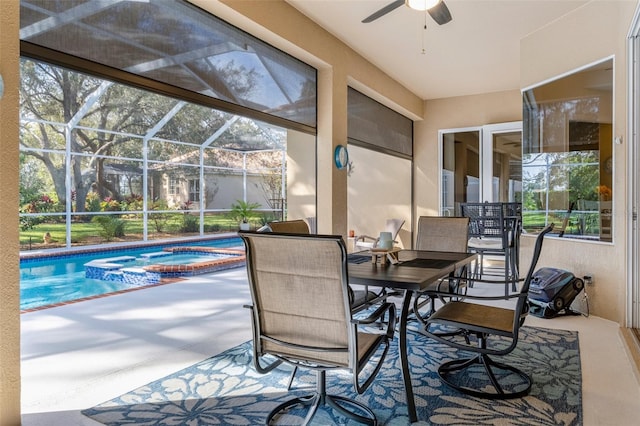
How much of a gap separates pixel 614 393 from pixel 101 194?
36.4ft

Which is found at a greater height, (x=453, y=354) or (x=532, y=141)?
(x=532, y=141)

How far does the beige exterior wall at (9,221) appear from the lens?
1973mm

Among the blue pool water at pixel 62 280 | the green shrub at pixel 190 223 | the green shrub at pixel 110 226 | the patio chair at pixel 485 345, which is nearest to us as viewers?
the patio chair at pixel 485 345

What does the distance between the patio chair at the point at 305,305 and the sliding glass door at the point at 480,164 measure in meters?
5.48

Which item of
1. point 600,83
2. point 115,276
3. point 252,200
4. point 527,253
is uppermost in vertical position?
point 600,83

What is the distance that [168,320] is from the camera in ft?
13.2

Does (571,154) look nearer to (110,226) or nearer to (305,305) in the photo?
(305,305)

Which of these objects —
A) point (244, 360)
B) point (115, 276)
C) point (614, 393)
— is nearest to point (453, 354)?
point (614, 393)

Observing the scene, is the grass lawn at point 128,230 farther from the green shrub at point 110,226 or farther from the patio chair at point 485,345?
the patio chair at point 485,345

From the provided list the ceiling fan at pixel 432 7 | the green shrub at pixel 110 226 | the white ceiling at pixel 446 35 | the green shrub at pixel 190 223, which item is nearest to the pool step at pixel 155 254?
the green shrub at pixel 110 226

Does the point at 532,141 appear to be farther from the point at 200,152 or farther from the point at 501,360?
the point at 200,152

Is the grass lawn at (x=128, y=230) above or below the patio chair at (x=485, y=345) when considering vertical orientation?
above

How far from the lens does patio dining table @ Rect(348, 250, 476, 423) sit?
2.17m

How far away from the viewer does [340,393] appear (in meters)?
2.45
